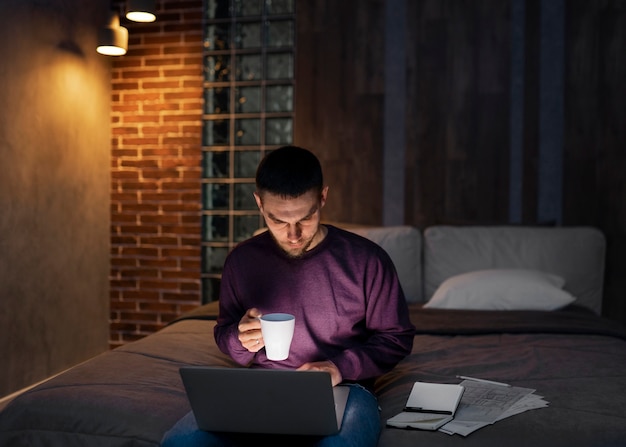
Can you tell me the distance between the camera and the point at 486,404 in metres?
1.66

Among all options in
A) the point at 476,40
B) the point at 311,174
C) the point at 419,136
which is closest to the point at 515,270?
the point at 419,136

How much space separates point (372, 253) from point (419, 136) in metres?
Answer: 2.31

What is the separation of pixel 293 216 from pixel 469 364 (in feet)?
2.77

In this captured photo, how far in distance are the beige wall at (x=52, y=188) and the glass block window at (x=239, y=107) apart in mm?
715

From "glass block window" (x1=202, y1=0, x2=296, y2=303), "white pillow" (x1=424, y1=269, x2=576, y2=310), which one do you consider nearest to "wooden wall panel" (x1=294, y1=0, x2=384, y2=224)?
"glass block window" (x1=202, y1=0, x2=296, y2=303)

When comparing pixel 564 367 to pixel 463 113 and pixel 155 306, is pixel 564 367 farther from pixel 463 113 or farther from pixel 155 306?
pixel 155 306

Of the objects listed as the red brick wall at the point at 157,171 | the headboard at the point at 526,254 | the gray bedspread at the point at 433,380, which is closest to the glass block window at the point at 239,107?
the red brick wall at the point at 157,171

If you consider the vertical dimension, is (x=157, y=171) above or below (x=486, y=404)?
above

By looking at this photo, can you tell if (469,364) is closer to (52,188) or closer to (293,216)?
(293,216)

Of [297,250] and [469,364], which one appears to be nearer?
[297,250]

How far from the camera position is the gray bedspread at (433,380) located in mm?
1521

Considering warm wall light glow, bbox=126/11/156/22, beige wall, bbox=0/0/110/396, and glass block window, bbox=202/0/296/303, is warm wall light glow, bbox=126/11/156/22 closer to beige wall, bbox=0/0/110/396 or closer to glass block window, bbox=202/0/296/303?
beige wall, bbox=0/0/110/396

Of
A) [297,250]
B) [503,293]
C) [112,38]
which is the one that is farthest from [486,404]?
[112,38]

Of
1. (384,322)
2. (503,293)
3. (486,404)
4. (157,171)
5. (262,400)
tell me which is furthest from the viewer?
(157,171)
